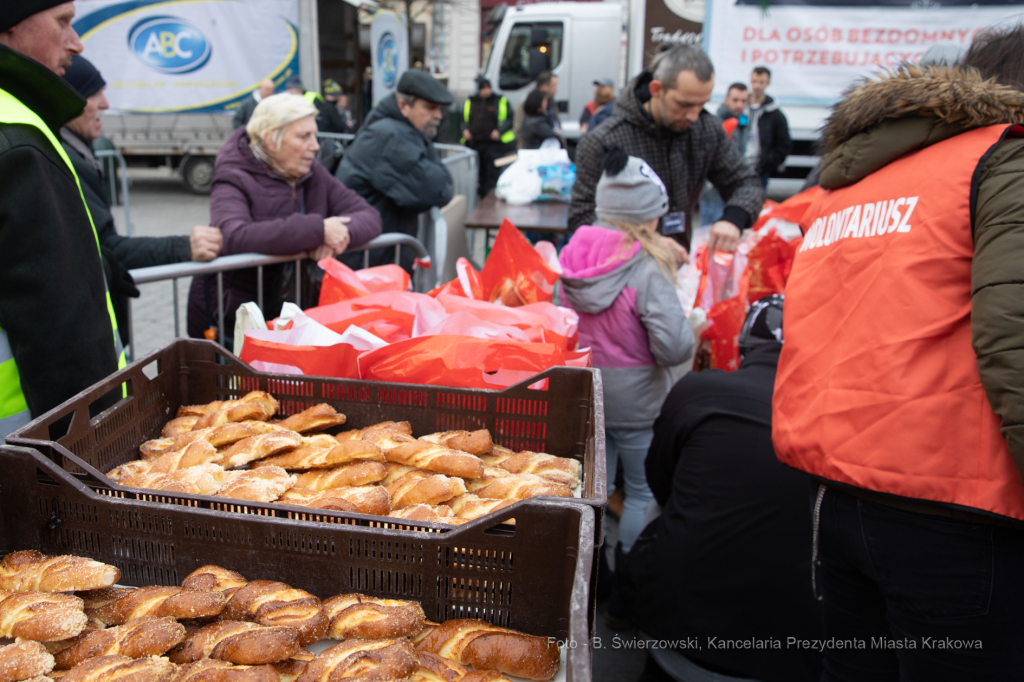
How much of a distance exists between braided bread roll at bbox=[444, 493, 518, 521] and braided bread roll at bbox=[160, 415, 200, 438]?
0.83m

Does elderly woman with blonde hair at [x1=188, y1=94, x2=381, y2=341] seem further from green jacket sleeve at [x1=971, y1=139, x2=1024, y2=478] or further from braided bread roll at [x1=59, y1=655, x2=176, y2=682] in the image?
green jacket sleeve at [x1=971, y1=139, x2=1024, y2=478]

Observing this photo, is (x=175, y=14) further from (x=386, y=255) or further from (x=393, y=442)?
(x=393, y=442)

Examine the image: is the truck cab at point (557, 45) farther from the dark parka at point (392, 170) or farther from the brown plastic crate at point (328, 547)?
the brown plastic crate at point (328, 547)

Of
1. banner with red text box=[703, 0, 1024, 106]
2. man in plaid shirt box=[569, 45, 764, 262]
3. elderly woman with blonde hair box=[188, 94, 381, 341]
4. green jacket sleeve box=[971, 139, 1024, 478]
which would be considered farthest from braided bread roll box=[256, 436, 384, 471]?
banner with red text box=[703, 0, 1024, 106]

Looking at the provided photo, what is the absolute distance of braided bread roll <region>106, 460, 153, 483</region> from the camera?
1.71m

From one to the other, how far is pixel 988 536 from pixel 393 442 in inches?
54.1

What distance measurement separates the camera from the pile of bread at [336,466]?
5.08 ft

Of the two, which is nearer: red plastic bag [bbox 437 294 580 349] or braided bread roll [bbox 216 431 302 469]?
braided bread roll [bbox 216 431 302 469]

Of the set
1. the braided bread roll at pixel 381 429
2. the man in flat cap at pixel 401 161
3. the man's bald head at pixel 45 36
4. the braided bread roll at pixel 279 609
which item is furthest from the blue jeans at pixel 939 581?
the man in flat cap at pixel 401 161

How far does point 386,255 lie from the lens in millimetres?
4336

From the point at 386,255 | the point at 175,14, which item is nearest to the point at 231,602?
the point at 386,255

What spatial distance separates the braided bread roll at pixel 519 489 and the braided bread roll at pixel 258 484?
0.44 metres

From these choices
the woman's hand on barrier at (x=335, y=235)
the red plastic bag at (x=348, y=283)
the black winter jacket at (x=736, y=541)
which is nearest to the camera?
the black winter jacket at (x=736, y=541)

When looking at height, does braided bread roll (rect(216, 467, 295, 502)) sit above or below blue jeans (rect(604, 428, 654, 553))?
above
